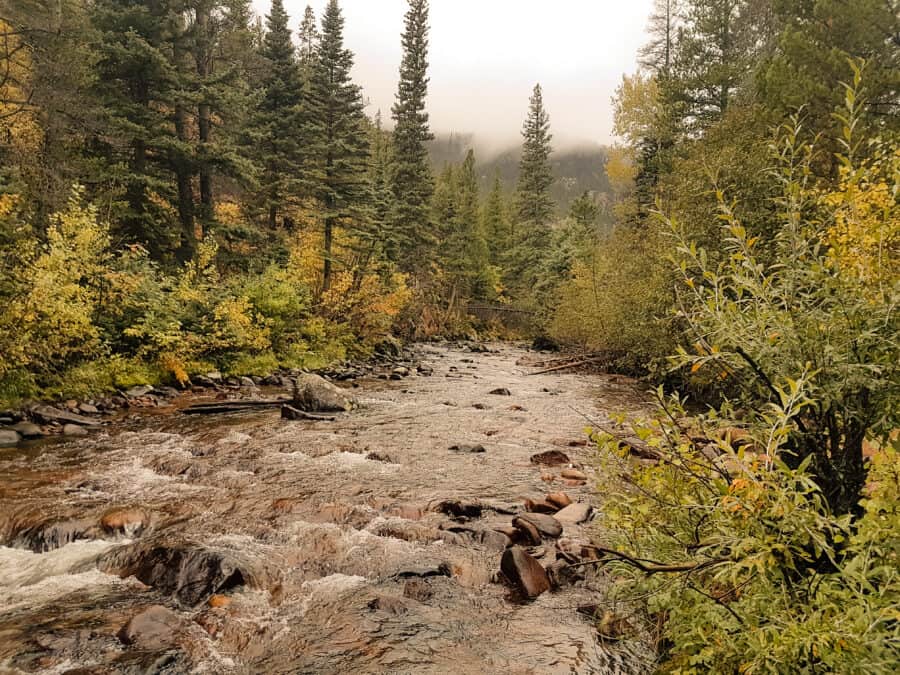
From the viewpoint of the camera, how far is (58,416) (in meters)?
11.2

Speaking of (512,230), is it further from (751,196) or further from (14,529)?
(14,529)

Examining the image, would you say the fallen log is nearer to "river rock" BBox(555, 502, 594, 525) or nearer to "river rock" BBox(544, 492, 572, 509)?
"river rock" BBox(544, 492, 572, 509)

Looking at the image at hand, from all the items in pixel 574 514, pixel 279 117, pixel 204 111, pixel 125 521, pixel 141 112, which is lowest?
pixel 125 521

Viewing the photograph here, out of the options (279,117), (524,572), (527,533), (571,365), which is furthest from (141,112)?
(571,365)

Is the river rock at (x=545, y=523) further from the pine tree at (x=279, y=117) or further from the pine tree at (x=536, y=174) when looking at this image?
the pine tree at (x=536, y=174)

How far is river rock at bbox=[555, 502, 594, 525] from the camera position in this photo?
23.9 ft

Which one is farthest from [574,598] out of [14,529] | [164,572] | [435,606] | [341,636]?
[14,529]

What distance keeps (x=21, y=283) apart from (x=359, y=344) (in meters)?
16.5

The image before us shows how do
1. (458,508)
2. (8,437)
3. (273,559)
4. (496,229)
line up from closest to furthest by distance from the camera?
1. (273,559)
2. (458,508)
3. (8,437)
4. (496,229)

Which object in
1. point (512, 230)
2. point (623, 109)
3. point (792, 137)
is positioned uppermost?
point (623, 109)

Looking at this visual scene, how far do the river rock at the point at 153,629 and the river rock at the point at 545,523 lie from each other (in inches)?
172

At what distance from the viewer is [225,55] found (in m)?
21.7

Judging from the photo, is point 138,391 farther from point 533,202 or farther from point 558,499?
point 533,202

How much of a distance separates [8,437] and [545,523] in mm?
10576
